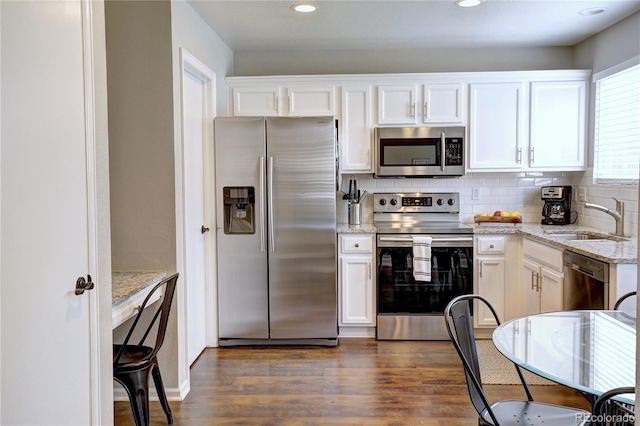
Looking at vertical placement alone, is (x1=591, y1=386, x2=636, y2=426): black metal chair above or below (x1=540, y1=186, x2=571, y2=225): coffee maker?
below

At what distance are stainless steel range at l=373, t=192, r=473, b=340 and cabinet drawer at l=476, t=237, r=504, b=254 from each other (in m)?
0.10

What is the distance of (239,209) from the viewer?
163 inches

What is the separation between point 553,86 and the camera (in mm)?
4445

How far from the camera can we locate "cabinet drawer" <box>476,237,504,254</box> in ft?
14.1

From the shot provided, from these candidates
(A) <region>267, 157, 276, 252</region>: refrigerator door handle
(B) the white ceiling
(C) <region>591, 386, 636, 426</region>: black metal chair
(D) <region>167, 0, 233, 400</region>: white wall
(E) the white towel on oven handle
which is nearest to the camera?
(C) <region>591, 386, 636, 426</region>: black metal chair

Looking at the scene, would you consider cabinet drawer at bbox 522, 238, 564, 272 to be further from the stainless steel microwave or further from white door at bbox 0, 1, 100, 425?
white door at bbox 0, 1, 100, 425

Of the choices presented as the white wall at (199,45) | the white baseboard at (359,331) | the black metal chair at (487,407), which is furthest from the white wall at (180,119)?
the black metal chair at (487,407)

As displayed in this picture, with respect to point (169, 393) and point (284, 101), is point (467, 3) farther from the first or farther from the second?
point (169, 393)

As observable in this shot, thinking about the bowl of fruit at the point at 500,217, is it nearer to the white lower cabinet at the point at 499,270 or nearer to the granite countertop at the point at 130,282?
the white lower cabinet at the point at 499,270

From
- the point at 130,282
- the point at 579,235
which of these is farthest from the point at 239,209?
the point at 579,235

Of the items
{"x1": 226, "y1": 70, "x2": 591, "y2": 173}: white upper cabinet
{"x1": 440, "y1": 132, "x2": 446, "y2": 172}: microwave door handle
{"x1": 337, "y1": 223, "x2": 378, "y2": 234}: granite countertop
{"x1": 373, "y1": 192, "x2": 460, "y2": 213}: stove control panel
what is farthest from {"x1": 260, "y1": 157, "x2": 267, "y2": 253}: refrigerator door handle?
{"x1": 440, "y1": 132, "x2": 446, "y2": 172}: microwave door handle

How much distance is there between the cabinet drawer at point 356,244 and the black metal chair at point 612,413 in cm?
251

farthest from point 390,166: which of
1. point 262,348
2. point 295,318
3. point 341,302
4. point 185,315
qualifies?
point 185,315

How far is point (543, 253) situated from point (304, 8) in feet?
7.99
